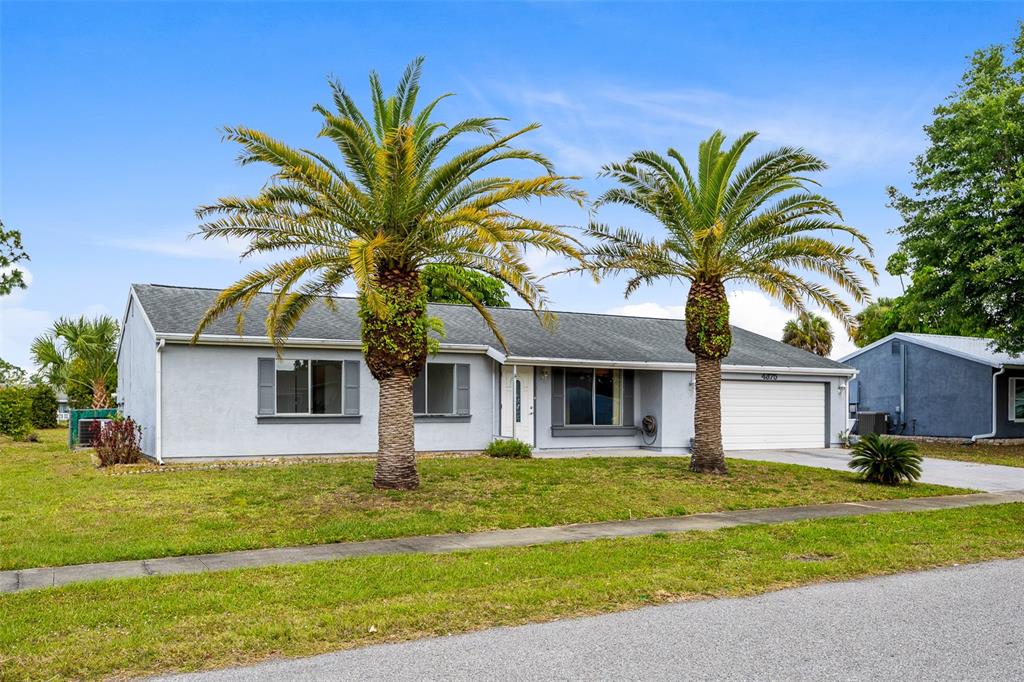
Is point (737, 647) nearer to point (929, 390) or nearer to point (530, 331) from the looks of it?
point (530, 331)

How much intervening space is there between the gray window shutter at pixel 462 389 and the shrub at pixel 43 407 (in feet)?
73.5

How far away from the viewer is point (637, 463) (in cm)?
1755

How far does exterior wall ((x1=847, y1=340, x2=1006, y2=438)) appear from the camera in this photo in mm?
27219

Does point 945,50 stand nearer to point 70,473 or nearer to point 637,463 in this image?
point 637,463

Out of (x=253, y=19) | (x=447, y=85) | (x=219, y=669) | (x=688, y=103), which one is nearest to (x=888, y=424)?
(x=688, y=103)

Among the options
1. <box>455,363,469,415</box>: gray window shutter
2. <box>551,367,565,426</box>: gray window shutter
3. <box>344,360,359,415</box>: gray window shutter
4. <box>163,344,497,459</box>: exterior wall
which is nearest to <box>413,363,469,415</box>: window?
<box>455,363,469,415</box>: gray window shutter

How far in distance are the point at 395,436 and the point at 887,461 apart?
9.46m

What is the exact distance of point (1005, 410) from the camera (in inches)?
1075

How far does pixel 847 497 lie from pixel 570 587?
8.44 m

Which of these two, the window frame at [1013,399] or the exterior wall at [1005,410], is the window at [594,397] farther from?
the window frame at [1013,399]

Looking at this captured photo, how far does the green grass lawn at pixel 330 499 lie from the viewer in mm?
9438

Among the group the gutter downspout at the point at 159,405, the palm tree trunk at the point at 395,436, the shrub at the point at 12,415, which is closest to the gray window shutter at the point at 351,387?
the gutter downspout at the point at 159,405

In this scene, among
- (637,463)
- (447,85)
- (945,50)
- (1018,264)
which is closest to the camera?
(447,85)

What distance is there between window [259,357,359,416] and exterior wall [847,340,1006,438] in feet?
69.1
